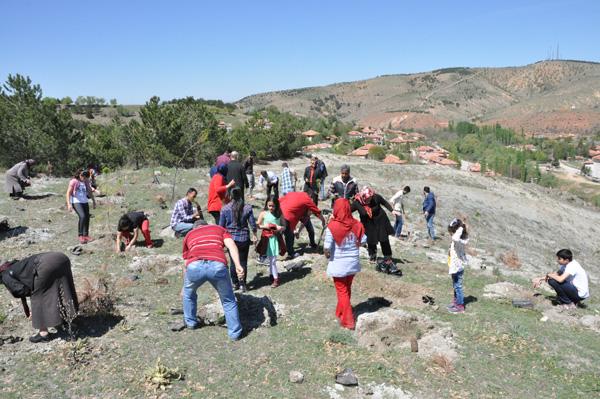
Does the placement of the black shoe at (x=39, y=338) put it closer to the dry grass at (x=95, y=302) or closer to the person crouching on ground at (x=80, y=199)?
the dry grass at (x=95, y=302)

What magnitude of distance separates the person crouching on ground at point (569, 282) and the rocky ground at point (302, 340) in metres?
0.28

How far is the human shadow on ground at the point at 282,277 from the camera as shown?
27.0 ft

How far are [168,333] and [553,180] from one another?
3536 inches

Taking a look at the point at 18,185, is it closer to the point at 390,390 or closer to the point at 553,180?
the point at 390,390

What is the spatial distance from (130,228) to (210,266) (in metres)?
5.60

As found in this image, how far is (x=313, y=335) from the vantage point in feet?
20.9

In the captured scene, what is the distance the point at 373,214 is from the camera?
842cm

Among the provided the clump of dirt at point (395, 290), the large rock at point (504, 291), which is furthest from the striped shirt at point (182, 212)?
the large rock at point (504, 291)

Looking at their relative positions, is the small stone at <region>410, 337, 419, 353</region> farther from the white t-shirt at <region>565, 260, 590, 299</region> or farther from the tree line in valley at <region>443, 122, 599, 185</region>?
the tree line in valley at <region>443, 122, 599, 185</region>

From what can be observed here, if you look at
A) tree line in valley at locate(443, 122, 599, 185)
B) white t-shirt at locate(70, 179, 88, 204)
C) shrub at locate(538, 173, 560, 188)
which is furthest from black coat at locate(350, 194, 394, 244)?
tree line in valley at locate(443, 122, 599, 185)

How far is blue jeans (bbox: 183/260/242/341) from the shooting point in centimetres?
558

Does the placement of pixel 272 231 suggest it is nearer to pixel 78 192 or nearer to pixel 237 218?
pixel 237 218

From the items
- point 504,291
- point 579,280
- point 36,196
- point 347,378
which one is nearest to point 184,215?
point 347,378

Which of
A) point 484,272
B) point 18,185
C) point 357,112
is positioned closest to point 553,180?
point 484,272
